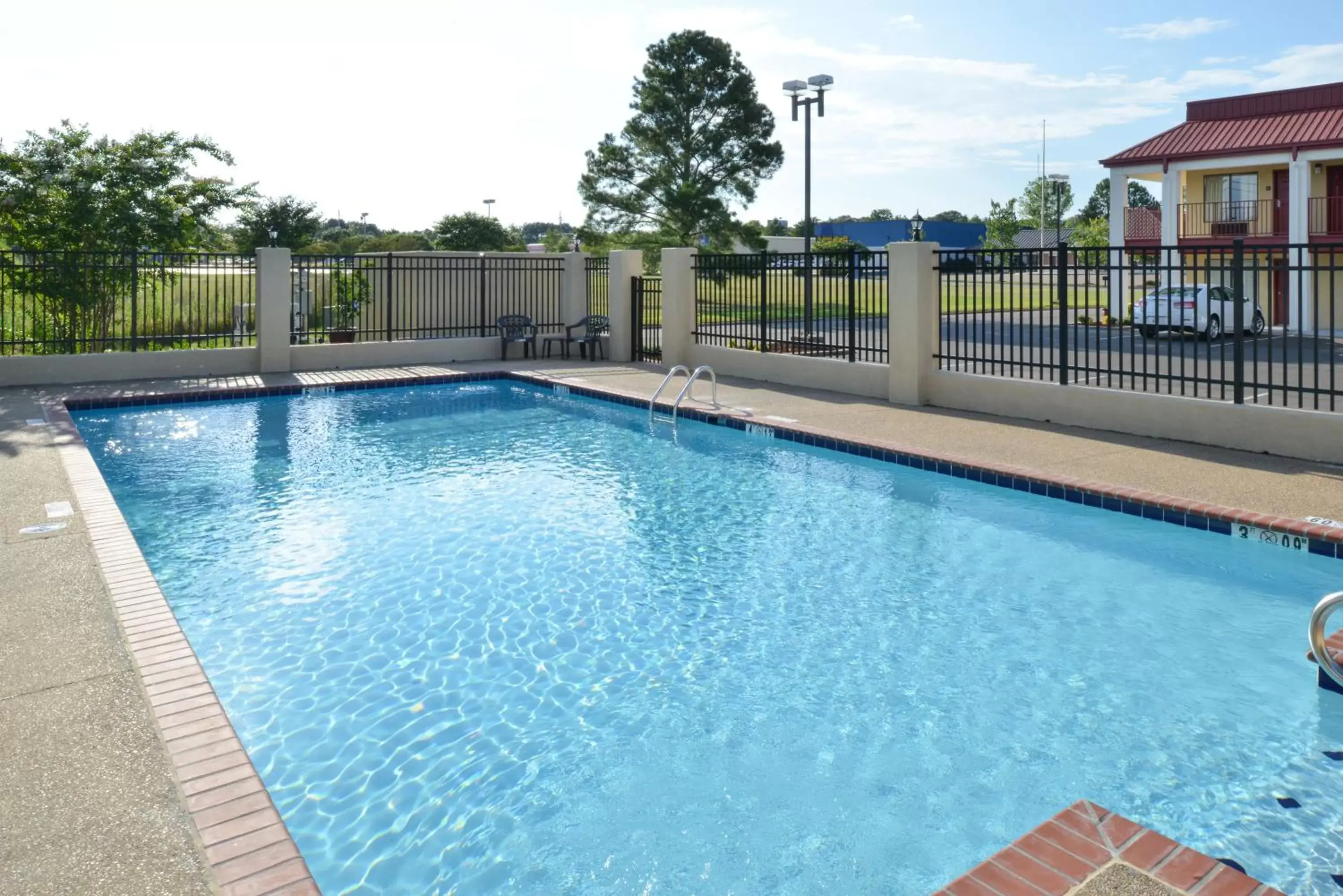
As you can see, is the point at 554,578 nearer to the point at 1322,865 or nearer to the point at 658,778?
the point at 658,778

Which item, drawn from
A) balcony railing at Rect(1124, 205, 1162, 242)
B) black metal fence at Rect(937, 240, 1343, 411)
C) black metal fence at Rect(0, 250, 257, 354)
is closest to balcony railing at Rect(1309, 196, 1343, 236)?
balcony railing at Rect(1124, 205, 1162, 242)

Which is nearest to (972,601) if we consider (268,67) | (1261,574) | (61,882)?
(1261,574)

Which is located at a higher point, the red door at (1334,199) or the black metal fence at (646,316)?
the red door at (1334,199)

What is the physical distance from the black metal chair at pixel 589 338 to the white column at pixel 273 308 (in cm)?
511

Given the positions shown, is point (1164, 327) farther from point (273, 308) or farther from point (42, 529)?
point (42, 529)

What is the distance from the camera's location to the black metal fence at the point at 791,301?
13.6 meters

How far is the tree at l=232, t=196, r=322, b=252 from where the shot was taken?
48.8m

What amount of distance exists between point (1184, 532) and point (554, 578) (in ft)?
15.4

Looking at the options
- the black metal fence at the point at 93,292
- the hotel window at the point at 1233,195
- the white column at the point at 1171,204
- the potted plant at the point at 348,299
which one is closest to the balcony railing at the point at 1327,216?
the hotel window at the point at 1233,195

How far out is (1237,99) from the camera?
98.7 ft

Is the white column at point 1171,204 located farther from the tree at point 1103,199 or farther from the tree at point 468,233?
the tree at point 1103,199

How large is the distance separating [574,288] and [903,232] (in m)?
66.1

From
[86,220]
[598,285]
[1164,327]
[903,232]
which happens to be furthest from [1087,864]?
[903,232]

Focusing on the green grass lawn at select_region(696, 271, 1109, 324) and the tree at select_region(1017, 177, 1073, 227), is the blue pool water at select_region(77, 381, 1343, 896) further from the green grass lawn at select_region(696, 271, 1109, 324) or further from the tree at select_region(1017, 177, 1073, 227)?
the tree at select_region(1017, 177, 1073, 227)
